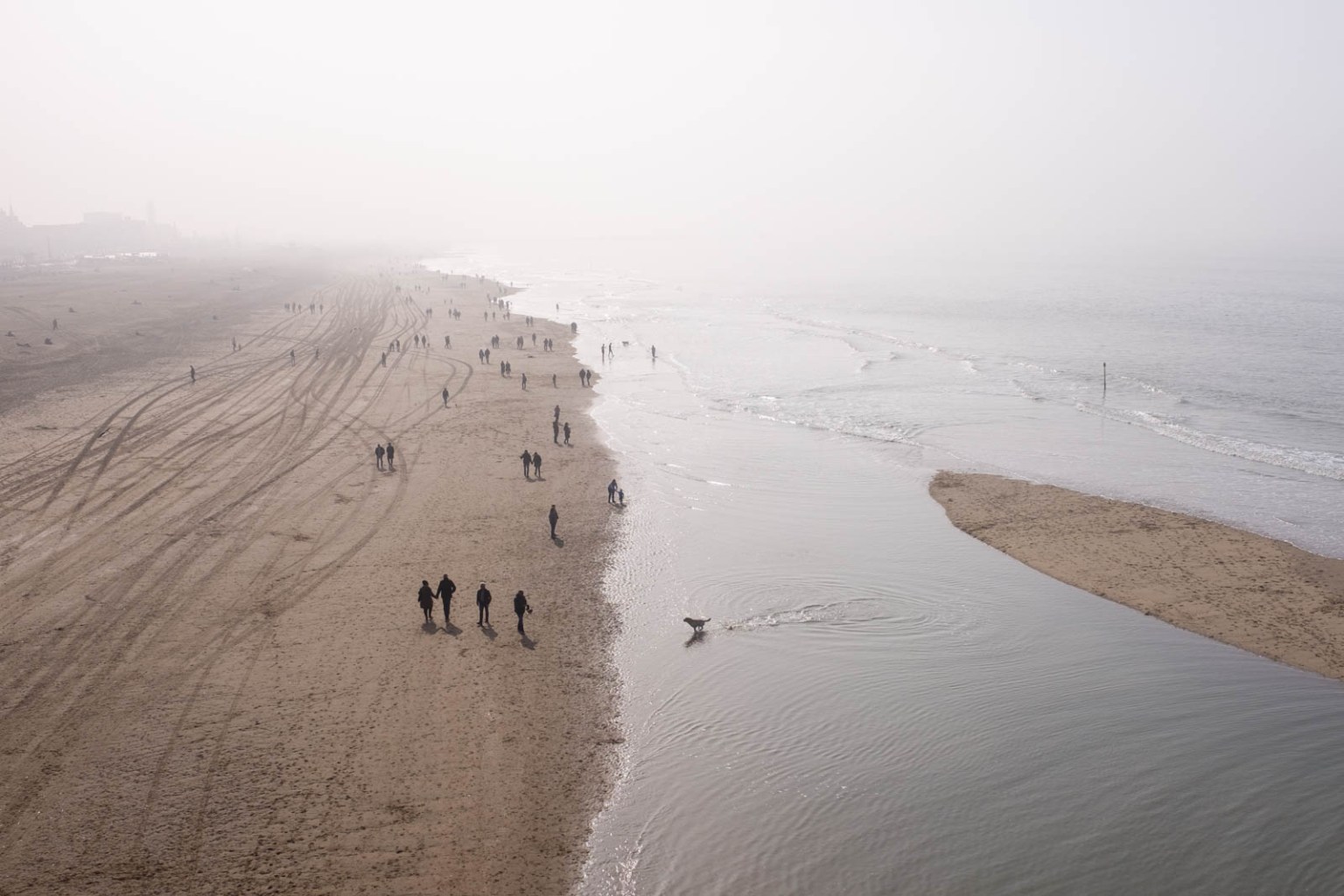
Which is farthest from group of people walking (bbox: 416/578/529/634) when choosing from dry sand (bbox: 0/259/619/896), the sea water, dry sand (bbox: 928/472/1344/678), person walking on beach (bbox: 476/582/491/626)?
dry sand (bbox: 928/472/1344/678)

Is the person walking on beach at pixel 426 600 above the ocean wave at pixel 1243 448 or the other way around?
the other way around

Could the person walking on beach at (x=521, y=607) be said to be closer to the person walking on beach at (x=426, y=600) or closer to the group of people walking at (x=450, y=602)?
the group of people walking at (x=450, y=602)

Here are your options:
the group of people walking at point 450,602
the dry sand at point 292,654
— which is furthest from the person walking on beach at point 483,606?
the dry sand at point 292,654

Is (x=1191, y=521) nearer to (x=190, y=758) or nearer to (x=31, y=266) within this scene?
(x=190, y=758)

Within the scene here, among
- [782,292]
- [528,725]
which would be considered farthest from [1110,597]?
[782,292]

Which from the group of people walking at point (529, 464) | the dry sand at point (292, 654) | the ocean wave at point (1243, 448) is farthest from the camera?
the ocean wave at point (1243, 448)
